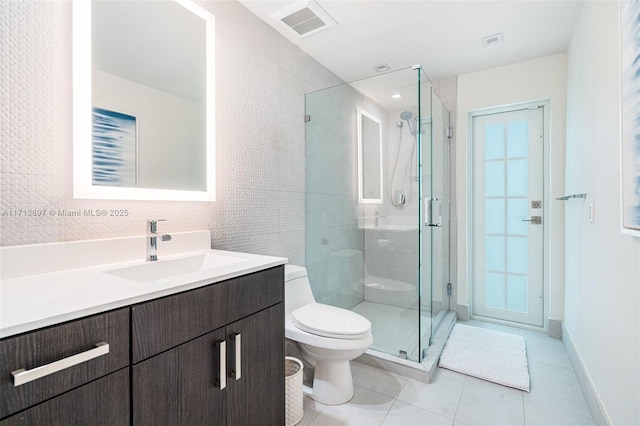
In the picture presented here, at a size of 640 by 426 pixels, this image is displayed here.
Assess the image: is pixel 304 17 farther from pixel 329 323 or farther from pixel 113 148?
pixel 329 323

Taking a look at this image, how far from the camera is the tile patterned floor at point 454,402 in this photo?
5.25 ft

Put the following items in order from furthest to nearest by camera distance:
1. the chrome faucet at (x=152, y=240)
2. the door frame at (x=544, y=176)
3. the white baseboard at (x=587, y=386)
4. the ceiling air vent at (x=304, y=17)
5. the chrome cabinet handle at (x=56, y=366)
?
the door frame at (x=544, y=176), the ceiling air vent at (x=304, y=17), the white baseboard at (x=587, y=386), the chrome faucet at (x=152, y=240), the chrome cabinet handle at (x=56, y=366)

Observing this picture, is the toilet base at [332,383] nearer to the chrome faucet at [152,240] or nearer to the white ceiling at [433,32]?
the chrome faucet at [152,240]

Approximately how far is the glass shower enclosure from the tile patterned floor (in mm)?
263

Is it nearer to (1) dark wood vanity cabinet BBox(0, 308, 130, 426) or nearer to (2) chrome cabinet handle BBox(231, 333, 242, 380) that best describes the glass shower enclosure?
(2) chrome cabinet handle BBox(231, 333, 242, 380)

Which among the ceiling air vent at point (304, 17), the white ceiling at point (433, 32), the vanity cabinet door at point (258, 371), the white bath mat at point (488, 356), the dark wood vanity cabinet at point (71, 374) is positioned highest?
the white ceiling at point (433, 32)

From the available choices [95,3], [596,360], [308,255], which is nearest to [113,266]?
[95,3]

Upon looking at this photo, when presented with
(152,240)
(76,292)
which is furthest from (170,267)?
(76,292)

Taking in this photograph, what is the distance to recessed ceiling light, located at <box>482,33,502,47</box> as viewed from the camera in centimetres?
224

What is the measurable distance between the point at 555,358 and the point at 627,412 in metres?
1.28

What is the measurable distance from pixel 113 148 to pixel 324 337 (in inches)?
51.4

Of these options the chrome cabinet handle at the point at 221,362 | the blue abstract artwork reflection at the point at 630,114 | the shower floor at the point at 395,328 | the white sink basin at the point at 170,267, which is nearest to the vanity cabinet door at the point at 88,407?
the chrome cabinet handle at the point at 221,362

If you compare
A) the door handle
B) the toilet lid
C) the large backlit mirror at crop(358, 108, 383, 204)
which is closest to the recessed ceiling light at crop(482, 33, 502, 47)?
the large backlit mirror at crop(358, 108, 383, 204)

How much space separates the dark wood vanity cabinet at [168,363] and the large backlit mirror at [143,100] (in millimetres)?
696
